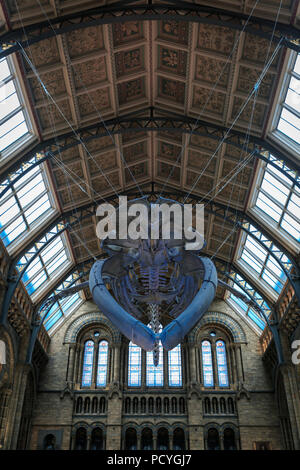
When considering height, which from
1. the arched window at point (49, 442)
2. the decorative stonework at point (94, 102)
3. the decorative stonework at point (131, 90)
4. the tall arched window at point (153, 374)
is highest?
the decorative stonework at point (131, 90)

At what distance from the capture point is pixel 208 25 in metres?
14.1

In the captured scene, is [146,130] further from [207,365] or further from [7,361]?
[207,365]

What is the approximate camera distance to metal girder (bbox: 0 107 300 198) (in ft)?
53.2

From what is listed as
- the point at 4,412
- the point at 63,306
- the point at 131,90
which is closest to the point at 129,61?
the point at 131,90

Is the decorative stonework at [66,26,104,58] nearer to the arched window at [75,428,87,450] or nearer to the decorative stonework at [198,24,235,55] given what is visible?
the decorative stonework at [198,24,235,55]

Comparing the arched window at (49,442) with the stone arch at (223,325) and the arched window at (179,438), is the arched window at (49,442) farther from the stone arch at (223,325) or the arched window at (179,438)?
the stone arch at (223,325)

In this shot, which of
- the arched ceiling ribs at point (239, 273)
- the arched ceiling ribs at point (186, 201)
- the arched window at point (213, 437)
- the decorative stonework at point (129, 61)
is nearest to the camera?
the decorative stonework at point (129, 61)

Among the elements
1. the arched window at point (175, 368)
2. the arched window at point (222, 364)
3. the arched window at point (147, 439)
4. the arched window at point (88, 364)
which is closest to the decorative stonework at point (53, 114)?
the arched window at point (88, 364)

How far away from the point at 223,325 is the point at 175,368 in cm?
420

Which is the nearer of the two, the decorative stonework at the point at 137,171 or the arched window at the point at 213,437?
the decorative stonework at the point at 137,171

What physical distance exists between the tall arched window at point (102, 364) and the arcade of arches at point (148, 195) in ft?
0.29

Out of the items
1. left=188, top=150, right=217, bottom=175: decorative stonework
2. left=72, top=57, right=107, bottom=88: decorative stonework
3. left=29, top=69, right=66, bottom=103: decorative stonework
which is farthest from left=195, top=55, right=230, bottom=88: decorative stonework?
left=29, top=69, right=66, bottom=103: decorative stonework

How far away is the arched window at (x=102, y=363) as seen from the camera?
86.2ft
